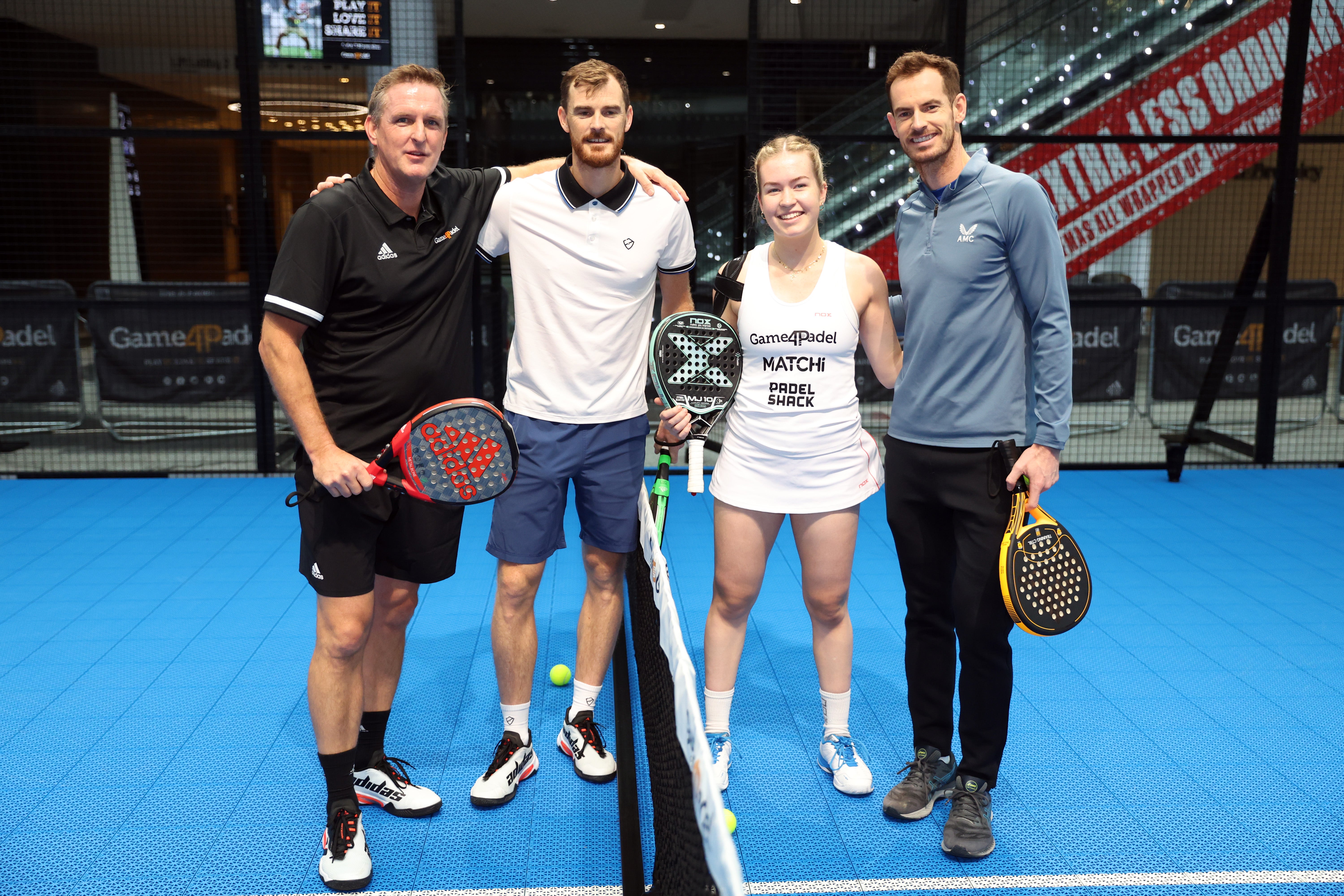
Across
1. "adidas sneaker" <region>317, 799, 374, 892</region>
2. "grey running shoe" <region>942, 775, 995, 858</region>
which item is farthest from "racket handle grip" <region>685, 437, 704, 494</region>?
"adidas sneaker" <region>317, 799, 374, 892</region>

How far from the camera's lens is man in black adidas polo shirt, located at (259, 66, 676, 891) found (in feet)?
7.77

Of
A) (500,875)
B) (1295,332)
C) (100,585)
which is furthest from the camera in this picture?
(1295,332)

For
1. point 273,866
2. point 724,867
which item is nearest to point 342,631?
point 273,866

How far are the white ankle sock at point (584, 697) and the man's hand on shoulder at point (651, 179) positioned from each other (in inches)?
57.2

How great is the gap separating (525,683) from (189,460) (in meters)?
5.52

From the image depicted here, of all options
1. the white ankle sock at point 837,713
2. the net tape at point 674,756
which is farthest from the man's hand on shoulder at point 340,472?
the white ankle sock at point 837,713

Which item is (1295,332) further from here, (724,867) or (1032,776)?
(724,867)

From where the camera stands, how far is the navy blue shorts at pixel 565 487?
110 inches

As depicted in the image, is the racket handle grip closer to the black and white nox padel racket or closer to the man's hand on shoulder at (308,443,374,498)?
the black and white nox padel racket

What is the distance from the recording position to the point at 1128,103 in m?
7.94

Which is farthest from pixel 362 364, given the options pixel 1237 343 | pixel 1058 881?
pixel 1237 343

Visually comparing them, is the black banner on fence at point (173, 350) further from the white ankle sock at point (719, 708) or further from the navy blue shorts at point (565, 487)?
the white ankle sock at point (719, 708)

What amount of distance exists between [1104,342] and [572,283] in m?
5.49

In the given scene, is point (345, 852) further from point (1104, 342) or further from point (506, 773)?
point (1104, 342)
